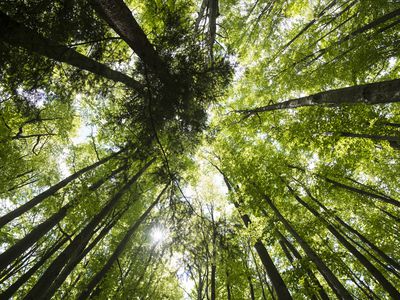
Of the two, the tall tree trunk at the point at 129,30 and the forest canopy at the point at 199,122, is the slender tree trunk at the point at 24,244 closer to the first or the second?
the forest canopy at the point at 199,122

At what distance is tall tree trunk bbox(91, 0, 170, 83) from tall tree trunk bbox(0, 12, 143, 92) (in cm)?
79

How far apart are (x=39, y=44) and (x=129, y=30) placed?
1350 mm

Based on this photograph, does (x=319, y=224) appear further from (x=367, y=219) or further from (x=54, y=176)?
(x=54, y=176)

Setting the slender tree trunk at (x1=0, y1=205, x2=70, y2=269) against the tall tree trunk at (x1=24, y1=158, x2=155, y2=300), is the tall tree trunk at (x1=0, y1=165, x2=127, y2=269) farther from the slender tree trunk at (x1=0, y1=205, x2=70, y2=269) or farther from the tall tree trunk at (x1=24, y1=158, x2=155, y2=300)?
the tall tree trunk at (x1=24, y1=158, x2=155, y2=300)

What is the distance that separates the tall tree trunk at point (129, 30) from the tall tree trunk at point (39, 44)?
2.61 ft

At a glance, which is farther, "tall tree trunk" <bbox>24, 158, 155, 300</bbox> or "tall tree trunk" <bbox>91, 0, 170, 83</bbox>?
"tall tree trunk" <bbox>24, 158, 155, 300</bbox>

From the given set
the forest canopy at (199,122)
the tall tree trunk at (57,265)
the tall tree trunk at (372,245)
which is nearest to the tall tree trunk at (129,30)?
the forest canopy at (199,122)

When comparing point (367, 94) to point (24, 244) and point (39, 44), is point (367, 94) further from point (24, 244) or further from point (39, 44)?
point (24, 244)

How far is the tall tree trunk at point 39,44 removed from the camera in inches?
111

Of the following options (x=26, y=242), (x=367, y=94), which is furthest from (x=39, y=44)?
(x=26, y=242)

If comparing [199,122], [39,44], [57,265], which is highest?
[199,122]

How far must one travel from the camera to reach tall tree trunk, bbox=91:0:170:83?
2.94m

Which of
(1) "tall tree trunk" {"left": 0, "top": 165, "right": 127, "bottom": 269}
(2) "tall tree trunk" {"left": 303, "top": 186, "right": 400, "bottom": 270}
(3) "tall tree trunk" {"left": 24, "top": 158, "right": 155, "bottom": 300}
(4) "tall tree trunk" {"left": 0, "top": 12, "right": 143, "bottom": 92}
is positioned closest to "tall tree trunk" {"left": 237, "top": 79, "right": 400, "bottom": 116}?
(2) "tall tree trunk" {"left": 303, "top": 186, "right": 400, "bottom": 270}

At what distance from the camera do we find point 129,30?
3.31 metres
